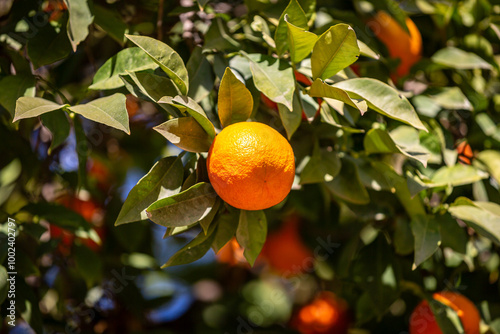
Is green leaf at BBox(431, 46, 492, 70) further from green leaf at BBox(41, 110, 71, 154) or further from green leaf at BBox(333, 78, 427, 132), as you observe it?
green leaf at BBox(41, 110, 71, 154)

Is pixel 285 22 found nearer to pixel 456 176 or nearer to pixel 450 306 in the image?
pixel 456 176

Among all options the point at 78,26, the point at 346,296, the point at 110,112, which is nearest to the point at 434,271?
the point at 346,296

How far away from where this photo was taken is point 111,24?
117 centimetres

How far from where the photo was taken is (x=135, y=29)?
1286 millimetres

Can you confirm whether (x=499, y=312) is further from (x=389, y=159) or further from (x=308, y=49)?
(x=308, y=49)

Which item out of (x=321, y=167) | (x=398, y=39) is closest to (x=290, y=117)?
(x=321, y=167)

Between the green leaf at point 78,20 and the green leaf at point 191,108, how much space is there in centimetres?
27

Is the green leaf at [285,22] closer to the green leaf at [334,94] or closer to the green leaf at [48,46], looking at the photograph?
the green leaf at [334,94]

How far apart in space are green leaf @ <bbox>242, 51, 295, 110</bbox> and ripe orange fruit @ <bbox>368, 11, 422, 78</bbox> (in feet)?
1.81

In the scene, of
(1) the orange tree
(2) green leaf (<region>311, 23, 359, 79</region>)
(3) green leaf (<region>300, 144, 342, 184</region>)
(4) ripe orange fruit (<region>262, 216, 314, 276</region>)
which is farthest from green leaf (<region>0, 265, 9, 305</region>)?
(4) ripe orange fruit (<region>262, 216, 314, 276</region>)

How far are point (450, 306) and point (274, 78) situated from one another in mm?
734

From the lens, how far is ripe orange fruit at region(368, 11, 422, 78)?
147cm

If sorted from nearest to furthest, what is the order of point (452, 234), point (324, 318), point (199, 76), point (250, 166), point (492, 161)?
point (250, 166), point (199, 76), point (452, 234), point (492, 161), point (324, 318)

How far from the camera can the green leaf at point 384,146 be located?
3.40ft
